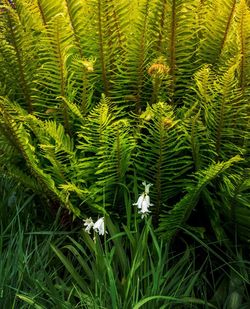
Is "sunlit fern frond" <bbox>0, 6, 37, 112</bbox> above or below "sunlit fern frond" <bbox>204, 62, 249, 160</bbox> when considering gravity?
above

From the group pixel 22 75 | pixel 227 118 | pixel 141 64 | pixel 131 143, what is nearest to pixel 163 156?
pixel 131 143

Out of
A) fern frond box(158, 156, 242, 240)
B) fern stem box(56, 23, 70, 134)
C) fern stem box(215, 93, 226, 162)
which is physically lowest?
fern frond box(158, 156, 242, 240)

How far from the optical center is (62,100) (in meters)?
2.12

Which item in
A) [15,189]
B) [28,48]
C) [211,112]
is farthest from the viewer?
[15,189]

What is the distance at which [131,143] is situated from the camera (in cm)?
197

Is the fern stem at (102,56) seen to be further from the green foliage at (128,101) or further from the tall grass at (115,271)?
the tall grass at (115,271)

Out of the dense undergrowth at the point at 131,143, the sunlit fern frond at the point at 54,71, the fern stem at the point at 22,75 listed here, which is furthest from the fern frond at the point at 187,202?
the fern stem at the point at 22,75

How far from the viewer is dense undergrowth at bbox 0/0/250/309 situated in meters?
1.95

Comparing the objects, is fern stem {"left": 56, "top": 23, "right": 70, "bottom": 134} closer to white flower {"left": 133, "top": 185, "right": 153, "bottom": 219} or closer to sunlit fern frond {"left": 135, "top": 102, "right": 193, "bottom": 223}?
sunlit fern frond {"left": 135, "top": 102, "right": 193, "bottom": 223}

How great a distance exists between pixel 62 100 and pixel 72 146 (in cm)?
18

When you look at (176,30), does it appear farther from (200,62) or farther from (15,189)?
(15,189)

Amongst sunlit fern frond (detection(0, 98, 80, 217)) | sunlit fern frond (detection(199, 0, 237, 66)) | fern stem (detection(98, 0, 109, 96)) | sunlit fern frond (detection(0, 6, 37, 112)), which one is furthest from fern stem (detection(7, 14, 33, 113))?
sunlit fern frond (detection(199, 0, 237, 66))

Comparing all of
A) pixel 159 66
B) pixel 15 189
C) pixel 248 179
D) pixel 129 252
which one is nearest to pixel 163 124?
pixel 159 66

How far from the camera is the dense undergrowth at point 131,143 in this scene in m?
1.95
